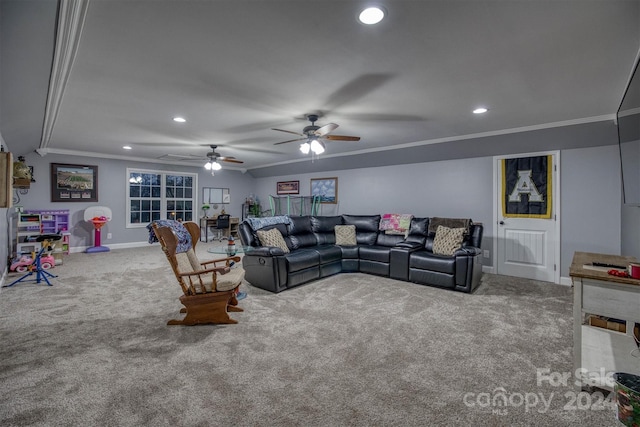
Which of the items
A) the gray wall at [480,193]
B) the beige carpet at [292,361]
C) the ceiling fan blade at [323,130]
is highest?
the ceiling fan blade at [323,130]

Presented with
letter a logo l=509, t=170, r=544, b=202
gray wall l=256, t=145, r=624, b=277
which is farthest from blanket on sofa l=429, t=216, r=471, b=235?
letter a logo l=509, t=170, r=544, b=202

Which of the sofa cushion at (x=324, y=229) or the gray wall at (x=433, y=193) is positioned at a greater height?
the gray wall at (x=433, y=193)

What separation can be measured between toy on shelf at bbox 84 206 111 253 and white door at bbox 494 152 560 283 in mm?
8447

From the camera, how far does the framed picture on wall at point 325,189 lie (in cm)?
762

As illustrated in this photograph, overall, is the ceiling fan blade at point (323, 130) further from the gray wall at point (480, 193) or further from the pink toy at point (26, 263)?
the pink toy at point (26, 263)

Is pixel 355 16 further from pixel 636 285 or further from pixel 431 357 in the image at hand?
Result: pixel 431 357

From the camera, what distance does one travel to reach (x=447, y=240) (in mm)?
4656

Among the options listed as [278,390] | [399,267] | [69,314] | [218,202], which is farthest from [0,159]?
[218,202]

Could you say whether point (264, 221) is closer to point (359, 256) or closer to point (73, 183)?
point (359, 256)

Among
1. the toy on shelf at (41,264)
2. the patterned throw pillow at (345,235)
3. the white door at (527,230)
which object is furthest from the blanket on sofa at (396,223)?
the toy on shelf at (41,264)

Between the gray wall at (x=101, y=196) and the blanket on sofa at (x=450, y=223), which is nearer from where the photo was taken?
the blanket on sofa at (x=450, y=223)

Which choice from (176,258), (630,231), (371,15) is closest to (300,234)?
(176,258)

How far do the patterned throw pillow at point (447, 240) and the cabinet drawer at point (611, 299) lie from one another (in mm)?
2594

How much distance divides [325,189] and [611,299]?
6.31 meters
